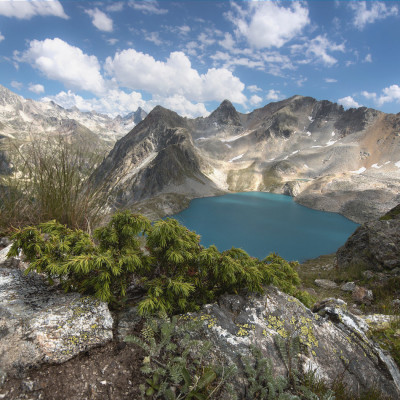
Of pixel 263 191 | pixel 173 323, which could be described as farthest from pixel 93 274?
pixel 263 191

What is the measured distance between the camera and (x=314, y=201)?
107500 millimetres

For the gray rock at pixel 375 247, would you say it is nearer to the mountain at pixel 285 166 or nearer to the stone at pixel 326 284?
the stone at pixel 326 284

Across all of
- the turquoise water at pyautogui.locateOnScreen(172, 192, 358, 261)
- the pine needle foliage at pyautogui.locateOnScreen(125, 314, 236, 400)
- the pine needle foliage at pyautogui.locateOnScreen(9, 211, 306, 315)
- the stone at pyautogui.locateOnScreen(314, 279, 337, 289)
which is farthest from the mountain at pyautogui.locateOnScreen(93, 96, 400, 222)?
the pine needle foliage at pyautogui.locateOnScreen(125, 314, 236, 400)

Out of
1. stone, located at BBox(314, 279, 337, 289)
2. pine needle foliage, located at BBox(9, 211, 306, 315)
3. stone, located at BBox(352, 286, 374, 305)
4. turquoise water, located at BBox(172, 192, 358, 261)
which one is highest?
pine needle foliage, located at BBox(9, 211, 306, 315)

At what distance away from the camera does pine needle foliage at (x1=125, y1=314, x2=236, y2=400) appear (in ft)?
7.57

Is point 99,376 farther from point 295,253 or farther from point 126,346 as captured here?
point 295,253

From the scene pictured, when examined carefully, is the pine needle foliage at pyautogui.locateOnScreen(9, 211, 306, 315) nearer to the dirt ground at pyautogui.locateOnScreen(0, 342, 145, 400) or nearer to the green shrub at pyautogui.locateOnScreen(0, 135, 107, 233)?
the dirt ground at pyautogui.locateOnScreen(0, 342, 145, 400)

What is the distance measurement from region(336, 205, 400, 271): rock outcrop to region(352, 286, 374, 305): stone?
5241mm

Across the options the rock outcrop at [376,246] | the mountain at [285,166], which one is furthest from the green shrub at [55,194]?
the mountain at [285,166]

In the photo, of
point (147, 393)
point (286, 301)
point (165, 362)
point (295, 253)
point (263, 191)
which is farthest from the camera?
point (263, 191)

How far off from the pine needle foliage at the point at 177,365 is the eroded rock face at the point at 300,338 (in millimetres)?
299

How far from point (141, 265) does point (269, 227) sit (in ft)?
238

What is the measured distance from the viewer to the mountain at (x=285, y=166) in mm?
101188

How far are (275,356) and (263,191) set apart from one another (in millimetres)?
148017
